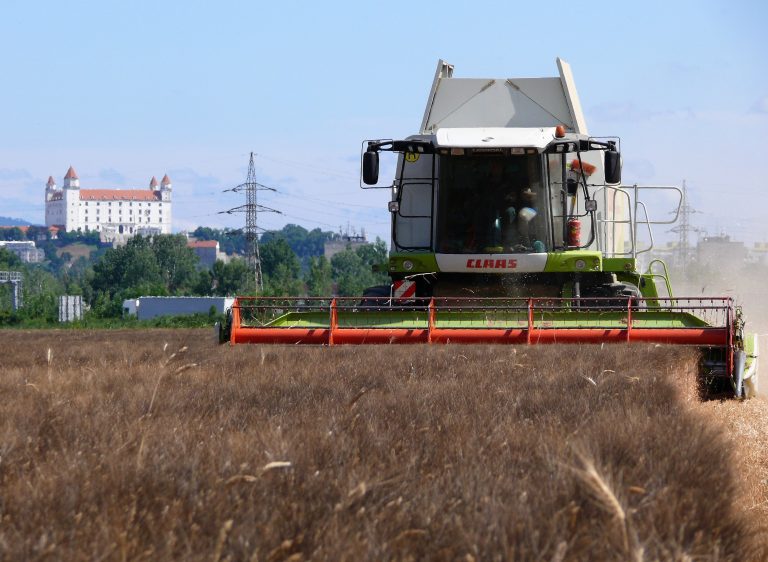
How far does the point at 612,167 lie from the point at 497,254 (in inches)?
60.9

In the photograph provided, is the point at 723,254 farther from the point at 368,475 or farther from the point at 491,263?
the point at 368,475

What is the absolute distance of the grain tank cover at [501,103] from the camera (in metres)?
14.6

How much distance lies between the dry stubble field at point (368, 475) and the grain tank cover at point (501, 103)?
276 inches

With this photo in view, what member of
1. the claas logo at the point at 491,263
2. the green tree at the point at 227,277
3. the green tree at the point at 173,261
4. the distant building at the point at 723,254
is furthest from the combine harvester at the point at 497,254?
the green tree at the point at 173,261

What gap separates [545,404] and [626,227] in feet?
29.2

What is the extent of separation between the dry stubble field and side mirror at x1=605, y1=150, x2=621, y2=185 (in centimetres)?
501

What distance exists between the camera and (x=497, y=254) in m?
13.1

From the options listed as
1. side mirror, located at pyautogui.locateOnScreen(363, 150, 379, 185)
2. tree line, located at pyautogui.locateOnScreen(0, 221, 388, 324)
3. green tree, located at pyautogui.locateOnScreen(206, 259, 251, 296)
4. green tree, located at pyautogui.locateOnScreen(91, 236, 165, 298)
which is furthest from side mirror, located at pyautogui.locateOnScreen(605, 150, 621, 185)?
green tree, located at pyautogui.locateOnScreen(91, 236, 165, 298)

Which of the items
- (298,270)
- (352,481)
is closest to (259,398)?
(352,481)

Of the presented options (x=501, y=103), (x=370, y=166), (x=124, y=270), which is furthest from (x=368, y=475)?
(x=124, y=270)

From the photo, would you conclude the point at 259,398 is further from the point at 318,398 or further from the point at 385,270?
the point at 385,270

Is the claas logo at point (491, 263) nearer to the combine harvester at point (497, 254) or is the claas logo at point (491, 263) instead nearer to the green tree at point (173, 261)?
the combine harvester at point (497, 254)

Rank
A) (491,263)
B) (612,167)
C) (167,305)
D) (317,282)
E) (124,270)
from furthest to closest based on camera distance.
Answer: (124,270) < (317,282) < (167,305) < (491,263) < (612,167)

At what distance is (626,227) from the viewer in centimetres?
1555
